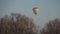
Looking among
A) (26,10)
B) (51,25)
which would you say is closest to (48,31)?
(51,25)

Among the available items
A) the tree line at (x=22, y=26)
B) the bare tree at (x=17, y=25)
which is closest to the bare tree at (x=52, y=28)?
the tree line at (x=22, y=26)


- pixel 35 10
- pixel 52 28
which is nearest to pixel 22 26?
pixel 35 10

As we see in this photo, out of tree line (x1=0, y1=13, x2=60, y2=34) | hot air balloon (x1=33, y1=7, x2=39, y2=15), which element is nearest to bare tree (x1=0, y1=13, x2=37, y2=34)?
tree line (x1=0, y1=13, x2=60, y2=34)

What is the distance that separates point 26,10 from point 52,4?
359 mm

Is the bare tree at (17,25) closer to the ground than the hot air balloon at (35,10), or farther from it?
closer to the ground

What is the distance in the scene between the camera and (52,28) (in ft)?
6.12

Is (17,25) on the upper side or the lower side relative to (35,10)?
lower

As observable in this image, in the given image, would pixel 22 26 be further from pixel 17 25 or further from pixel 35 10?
pixel 35 10

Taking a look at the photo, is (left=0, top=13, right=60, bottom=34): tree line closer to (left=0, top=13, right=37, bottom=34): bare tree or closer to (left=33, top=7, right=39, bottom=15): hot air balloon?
(left=0, top=13, right=37, bottom=34): bare tree

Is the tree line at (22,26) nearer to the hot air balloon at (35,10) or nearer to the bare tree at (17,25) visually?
the bare tree at (17,25)

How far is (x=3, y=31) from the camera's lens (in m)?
1.86

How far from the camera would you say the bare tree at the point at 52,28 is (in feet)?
6.07

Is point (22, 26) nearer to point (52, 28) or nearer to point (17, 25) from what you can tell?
point (17, 25)

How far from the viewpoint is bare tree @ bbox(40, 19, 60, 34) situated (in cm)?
185
